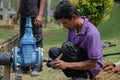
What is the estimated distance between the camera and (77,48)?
378 centimetres

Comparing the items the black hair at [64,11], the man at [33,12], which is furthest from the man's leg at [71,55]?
the man at [33,12]

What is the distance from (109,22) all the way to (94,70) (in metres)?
17.1

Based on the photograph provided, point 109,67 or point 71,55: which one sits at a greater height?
point 71,55

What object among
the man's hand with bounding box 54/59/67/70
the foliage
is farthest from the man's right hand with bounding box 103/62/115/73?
the foliage

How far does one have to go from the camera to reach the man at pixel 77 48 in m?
3.62

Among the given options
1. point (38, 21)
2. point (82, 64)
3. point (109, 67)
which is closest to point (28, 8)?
point (38, 21)

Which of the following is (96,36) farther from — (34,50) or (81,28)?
(34,50)

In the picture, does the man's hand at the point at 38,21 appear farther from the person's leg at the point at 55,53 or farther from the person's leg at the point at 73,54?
the person's leg at the point at 73,54

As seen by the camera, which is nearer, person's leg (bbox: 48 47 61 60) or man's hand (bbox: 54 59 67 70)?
man's hand (bbox: 54 59 67 70)

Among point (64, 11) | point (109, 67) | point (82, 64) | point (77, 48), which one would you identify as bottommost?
point (109, 67)

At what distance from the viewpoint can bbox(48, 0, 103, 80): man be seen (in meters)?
3.62

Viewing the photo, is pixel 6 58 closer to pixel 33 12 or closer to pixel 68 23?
pixel 68 23

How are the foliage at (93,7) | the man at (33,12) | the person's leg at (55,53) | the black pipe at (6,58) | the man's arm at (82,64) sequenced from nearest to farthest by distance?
the black pipe at (6,58), the man's arm at (82,64), the person's leg at (55,53), the man at (33,12), the foliage at (93,7)

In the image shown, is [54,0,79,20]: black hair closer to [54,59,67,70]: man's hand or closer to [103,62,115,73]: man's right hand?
[54,59,67,70]: man's hand
